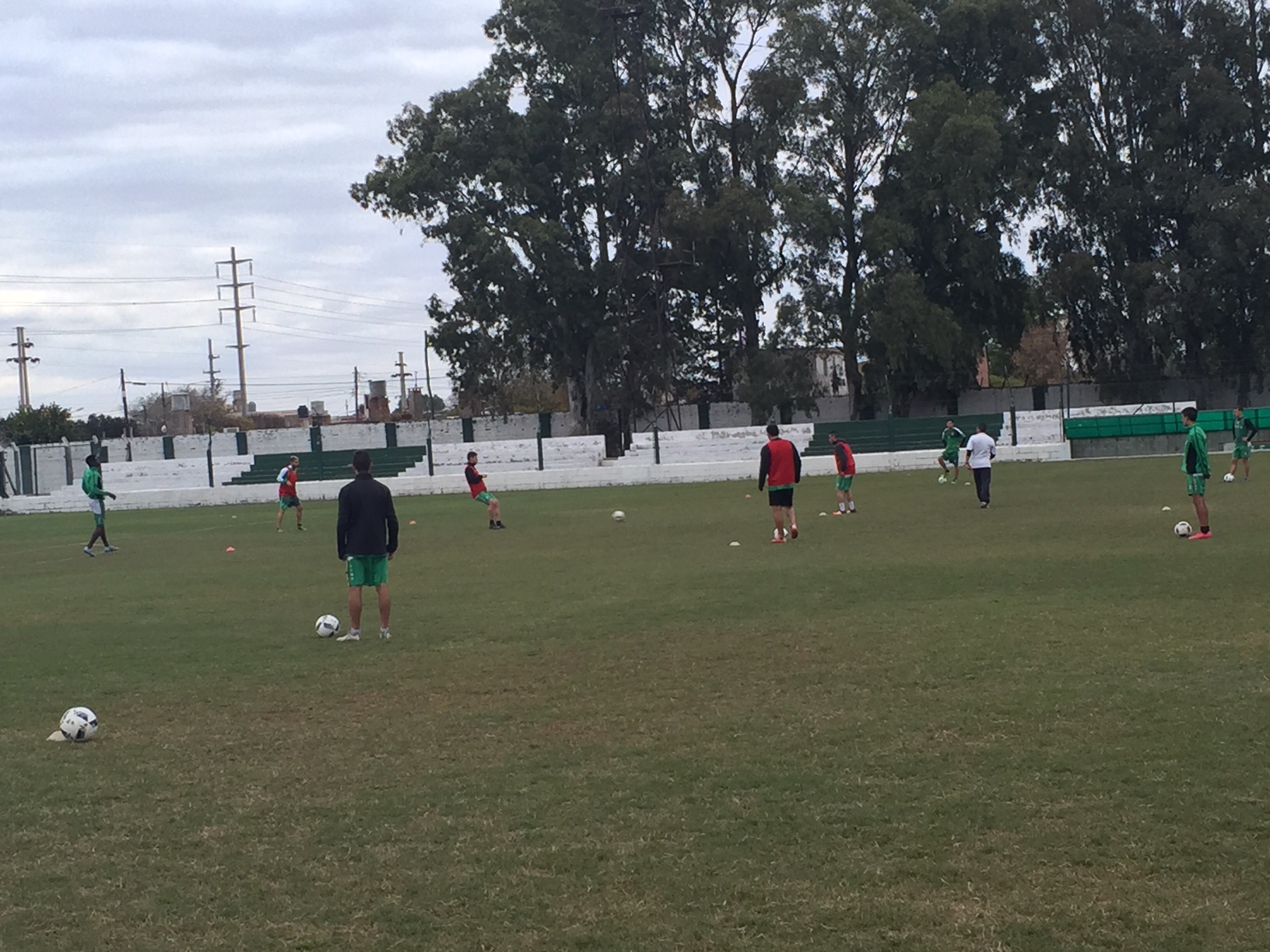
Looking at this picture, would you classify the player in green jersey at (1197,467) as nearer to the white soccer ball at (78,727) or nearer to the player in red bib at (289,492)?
the white soccer ball at (78,727)

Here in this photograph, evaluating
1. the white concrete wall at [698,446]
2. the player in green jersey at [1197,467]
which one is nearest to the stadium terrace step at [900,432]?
the white concrete wall at [698,446]

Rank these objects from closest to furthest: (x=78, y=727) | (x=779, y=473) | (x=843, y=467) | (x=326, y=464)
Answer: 1. (x=78, y=727)
2. (x=779, y=473)
3. (x=843, y=467)
4. (x=326, y=464)

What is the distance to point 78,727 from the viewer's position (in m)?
8.42

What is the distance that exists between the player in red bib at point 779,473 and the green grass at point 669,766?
12.8 ft

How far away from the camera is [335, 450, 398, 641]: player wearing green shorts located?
11906 millimetres

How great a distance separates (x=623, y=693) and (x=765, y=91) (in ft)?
160

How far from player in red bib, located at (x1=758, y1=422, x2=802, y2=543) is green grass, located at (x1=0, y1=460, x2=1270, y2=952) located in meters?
3.91

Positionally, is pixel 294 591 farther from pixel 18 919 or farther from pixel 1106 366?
pixel 1106 366

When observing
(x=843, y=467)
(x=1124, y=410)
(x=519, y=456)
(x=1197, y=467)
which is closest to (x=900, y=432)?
(x=1124, y=410)

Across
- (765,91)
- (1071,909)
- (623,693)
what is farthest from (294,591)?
(765,91)

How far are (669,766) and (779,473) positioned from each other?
12591 millimetres

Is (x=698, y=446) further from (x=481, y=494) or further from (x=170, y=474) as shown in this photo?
(x=481, y=494)

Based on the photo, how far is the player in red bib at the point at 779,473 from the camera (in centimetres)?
1950

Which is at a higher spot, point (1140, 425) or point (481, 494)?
point (1140, 425)
